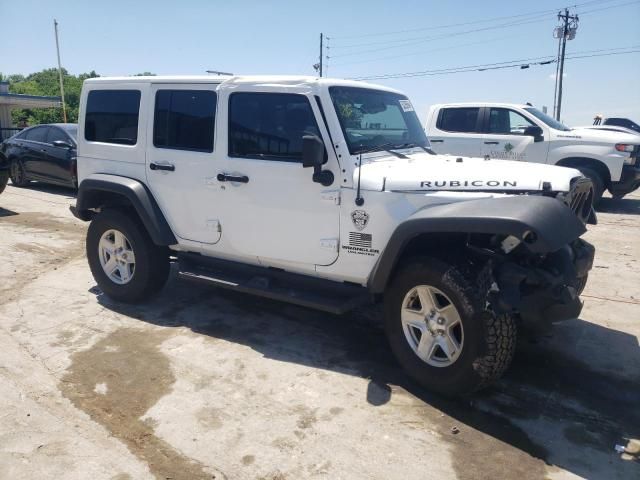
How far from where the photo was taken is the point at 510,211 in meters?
3.15

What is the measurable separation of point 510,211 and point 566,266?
57cm

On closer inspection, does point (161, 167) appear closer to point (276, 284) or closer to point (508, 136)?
point (276, 284)

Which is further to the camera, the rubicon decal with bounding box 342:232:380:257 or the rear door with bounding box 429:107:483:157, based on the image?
the rear door with bounding box 429:107:483:157

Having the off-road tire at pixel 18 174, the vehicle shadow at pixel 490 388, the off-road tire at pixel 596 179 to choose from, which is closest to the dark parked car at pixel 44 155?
the off-road tire at pixel 18 174

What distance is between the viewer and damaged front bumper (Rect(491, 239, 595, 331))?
3168 mm

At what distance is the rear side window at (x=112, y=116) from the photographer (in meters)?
5.05

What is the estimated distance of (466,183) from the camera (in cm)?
357

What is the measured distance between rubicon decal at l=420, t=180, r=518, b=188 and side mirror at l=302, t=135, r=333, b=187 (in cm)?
72

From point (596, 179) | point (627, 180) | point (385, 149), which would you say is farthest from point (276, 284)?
point (627, 180)

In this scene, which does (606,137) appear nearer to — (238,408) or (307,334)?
(307,334)

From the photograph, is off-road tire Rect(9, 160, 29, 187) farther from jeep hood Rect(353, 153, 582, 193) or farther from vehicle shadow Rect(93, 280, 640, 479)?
jeep hood Rect(353, 153, 582, 193)

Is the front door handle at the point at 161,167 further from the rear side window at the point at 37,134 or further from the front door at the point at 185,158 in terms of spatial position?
the rear side window at the point at 37,134

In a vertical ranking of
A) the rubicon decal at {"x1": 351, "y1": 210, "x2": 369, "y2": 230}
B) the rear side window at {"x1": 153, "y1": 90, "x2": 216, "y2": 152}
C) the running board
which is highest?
the rear side window at {"x1": 153, "y1": 90, "x2": 216, "y2": 152}

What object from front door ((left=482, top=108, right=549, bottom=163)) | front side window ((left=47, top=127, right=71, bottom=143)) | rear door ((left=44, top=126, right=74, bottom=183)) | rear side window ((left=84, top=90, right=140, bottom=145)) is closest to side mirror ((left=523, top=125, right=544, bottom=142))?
front door ((left=482, top=108, right=549, bottom=163))
